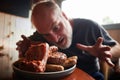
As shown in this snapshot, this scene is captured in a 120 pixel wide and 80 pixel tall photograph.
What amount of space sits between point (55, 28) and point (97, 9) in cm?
128

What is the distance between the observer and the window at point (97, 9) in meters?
1.91

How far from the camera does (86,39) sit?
1114 millimetres

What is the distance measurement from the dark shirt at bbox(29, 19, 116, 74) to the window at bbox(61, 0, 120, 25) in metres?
0.76

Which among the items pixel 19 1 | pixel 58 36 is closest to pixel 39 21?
pixel 58 36

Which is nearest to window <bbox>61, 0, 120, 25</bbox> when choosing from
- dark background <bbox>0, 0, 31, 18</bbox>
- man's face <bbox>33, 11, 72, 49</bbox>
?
dark background <bbox>0, 0, 31, 18</bbox>

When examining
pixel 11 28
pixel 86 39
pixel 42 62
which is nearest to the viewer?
pixel 42 62

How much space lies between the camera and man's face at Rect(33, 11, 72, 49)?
97 centimetres

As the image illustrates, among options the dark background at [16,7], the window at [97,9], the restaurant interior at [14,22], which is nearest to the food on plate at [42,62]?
the restaurant interior at [14,22]

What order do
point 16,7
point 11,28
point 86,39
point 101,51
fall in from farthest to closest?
1. point 11,28
2. point 16,7
3. point 86,39
4. point 101,51

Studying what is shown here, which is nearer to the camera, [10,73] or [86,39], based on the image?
[10,73]

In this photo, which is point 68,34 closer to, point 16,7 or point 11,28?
point 16,7

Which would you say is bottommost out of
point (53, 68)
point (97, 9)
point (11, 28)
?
point (11, 28)

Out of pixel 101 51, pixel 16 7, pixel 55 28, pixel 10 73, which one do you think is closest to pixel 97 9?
pixel 16 7

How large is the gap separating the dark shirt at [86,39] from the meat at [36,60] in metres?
0.51
